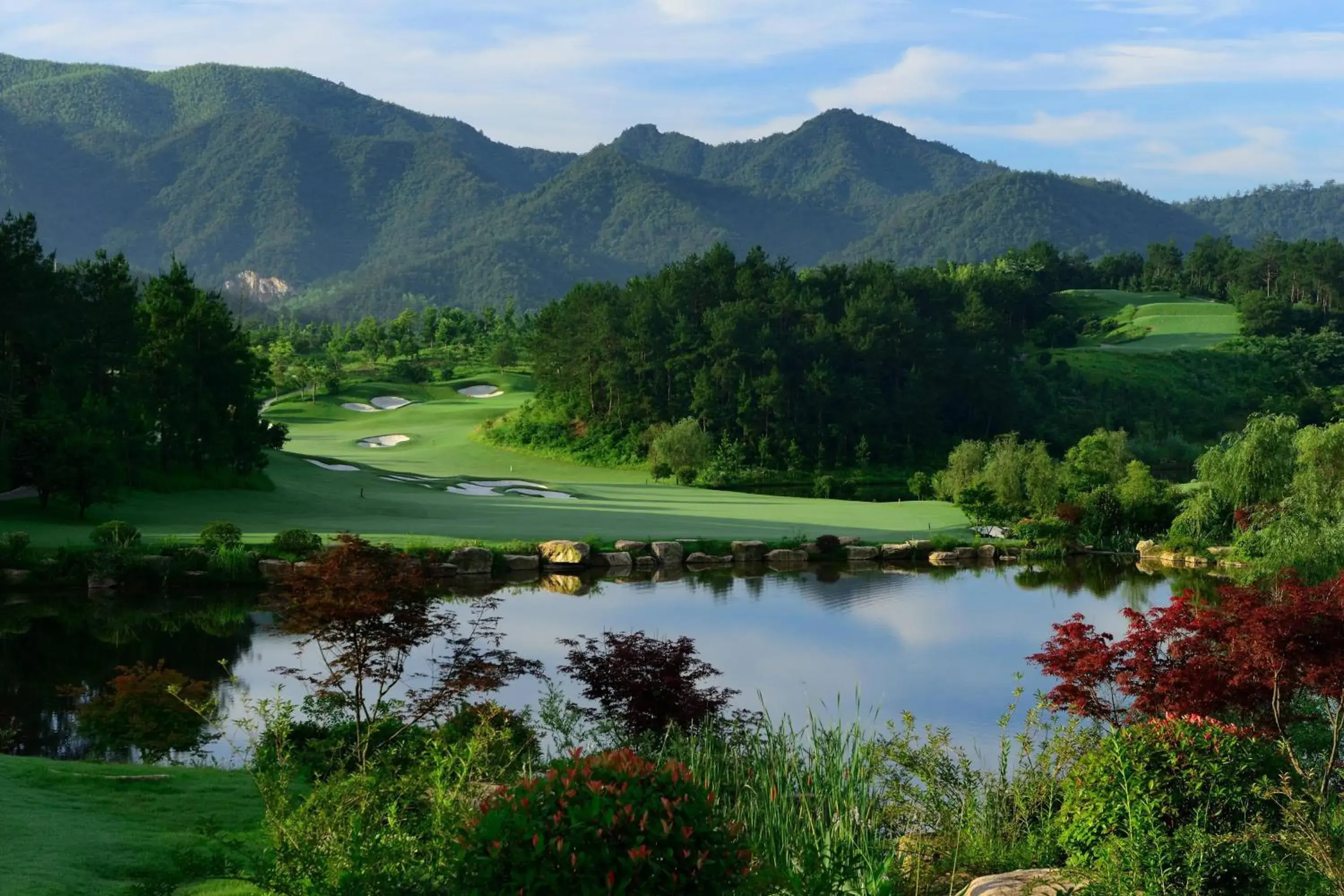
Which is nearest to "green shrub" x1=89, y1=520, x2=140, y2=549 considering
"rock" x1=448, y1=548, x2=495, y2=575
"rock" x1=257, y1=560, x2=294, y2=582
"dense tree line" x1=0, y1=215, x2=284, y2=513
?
"rock" x1=257, y1=560, x2=294, y2=582

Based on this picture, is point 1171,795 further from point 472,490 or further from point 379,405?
point 379,405

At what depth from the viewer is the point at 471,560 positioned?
89.7ft

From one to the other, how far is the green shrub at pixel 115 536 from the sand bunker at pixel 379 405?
161ft

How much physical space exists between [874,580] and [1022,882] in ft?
66.8

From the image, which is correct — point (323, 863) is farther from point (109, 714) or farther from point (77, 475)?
point (77, 475)

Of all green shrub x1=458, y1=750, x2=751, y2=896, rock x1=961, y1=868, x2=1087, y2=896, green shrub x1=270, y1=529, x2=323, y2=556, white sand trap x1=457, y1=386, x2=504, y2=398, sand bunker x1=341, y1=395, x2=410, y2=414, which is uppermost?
white sand trap x1=457, y1=386, x2=504, y2=398

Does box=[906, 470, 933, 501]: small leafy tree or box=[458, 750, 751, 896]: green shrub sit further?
box=[906, 470, 933, 501]: small leafy tree

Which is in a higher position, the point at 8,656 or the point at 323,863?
the point at 323,863

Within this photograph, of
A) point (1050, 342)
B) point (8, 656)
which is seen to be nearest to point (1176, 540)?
point (8, 656)

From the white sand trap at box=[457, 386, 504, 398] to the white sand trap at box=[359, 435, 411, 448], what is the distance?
17.2 metres

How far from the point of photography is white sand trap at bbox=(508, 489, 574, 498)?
1692 inches

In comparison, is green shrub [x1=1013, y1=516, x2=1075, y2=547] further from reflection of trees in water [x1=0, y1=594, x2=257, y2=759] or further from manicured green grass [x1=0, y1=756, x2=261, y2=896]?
manicured green grass [x1=0, y1=756, x2=261, y2=896]

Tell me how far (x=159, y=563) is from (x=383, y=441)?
126ft

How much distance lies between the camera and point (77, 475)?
28375 millimetres
